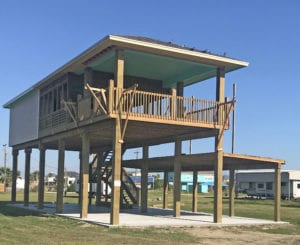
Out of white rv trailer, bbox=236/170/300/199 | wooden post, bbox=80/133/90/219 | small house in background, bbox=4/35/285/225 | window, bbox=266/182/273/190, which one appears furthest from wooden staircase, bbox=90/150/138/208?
window, bbox=266/182/273/190

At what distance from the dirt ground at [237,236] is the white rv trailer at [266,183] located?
48500mm

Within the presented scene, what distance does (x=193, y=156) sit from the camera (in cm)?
2273

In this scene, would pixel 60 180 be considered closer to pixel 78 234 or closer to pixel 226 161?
pixel 226 161

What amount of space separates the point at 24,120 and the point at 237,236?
18460 mm

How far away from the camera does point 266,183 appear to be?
75438mm

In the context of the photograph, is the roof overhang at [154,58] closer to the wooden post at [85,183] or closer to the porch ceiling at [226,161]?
the wooden post at [85,183]

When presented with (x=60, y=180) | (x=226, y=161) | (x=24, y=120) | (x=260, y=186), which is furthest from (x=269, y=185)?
(x=60, y=180)

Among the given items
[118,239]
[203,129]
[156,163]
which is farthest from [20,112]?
[118,239]

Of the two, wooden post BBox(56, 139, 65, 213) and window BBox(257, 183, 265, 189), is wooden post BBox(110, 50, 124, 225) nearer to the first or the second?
wooden post BBox(56, 139, 65, 213)

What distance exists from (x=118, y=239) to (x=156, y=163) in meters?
11.4

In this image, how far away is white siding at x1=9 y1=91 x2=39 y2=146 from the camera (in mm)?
29312

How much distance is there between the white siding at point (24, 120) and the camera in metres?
29.3

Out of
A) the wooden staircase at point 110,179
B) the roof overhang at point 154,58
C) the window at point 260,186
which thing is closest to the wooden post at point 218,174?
the roof overhang at point 154,58

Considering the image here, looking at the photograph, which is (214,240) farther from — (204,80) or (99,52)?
(204,80)
